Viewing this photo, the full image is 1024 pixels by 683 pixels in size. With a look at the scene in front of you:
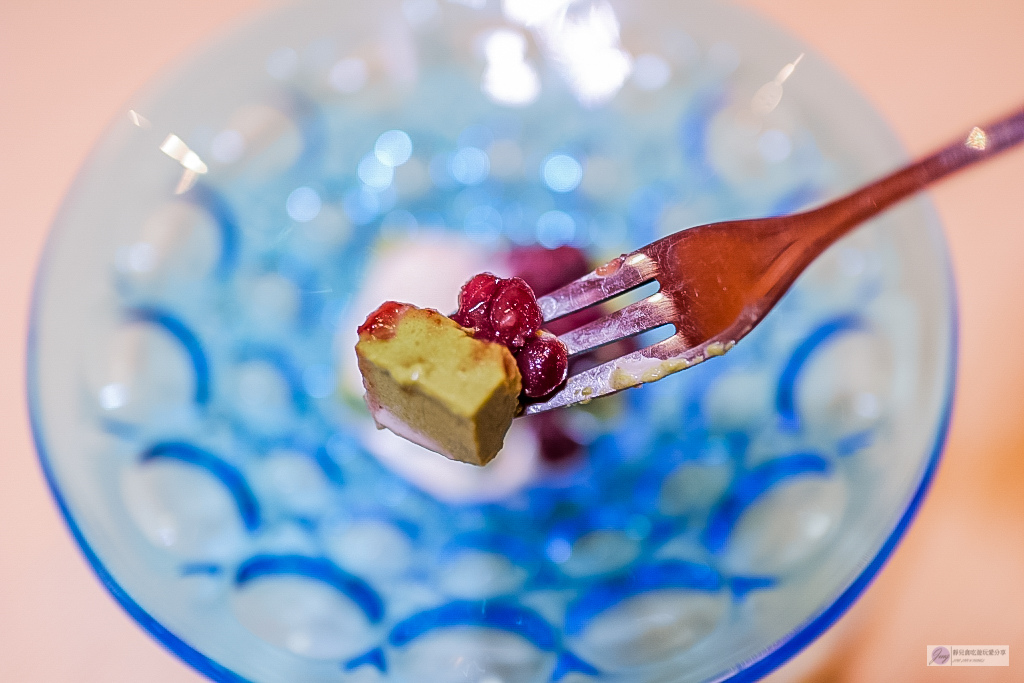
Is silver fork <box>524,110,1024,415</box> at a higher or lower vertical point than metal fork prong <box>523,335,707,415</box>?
higher

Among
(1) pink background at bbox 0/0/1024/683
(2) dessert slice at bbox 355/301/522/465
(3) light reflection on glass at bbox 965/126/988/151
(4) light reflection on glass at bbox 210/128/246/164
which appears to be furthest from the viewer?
(4) light reflection on glass at bbox 210/128/246/164

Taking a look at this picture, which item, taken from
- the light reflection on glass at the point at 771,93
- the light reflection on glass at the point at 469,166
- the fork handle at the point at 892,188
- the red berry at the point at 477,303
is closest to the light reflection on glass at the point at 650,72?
the light reflection on glass at the point at 771,93

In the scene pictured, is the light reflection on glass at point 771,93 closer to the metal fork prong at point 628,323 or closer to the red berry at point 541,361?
the metal fork prong at point 628,323

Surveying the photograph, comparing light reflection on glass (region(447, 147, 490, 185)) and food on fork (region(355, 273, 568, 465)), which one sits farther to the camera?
light reflection on glass (region(447, 147, 490, 185))

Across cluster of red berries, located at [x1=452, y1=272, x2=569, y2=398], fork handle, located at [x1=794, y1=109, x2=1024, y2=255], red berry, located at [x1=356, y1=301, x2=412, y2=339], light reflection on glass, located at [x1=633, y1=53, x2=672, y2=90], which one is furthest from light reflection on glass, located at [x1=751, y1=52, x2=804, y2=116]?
red berry, located at [x1=356, y1=301, x2=412, y2=339]

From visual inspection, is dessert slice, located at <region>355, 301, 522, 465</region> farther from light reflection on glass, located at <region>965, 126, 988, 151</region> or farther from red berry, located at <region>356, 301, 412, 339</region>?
light reflection on glass, located at <region>965, 126, 988, 151</region>

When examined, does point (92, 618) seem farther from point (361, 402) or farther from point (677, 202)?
point (677, 202)
